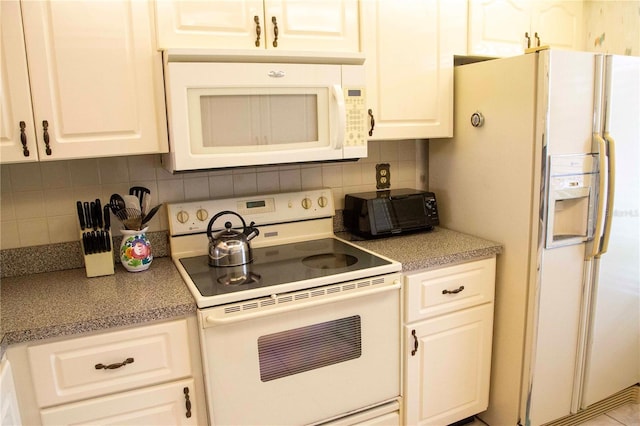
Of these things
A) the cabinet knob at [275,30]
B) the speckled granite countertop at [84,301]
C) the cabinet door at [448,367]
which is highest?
the cabinet knob at [275,30]

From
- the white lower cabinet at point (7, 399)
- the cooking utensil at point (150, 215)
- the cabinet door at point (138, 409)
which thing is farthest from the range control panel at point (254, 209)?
the white lower cabinet at point (7, 399)

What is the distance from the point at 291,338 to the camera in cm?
160

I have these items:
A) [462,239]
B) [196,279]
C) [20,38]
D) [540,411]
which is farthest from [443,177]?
[20,38]

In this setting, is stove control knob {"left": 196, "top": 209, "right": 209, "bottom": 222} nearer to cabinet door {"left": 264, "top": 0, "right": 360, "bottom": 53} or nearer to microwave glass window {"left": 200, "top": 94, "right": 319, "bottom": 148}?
microwave glass window {"left": 200, "top": 94, "right": 319, "bottom": 148}

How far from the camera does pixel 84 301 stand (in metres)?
1.49

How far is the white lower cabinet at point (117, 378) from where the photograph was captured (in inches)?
52.9

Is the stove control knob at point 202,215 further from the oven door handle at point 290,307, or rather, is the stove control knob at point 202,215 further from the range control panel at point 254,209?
the oven door handle at point 290,307

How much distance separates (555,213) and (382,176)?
839mm

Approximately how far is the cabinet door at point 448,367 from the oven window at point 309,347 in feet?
0.87

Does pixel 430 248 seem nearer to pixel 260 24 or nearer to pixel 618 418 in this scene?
pixel 260 24

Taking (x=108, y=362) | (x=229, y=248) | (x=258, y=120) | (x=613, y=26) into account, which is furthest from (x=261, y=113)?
(x=613, y=26)

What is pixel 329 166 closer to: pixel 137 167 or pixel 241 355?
Result: pixel 137 167

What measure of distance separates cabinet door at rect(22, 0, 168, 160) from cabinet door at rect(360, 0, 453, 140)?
86 cm

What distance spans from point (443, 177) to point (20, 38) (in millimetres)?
1797
